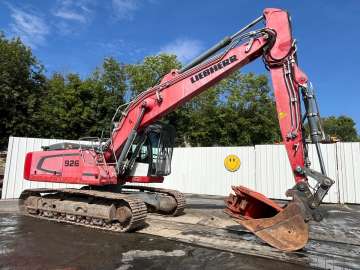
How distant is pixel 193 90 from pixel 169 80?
0.85 metres

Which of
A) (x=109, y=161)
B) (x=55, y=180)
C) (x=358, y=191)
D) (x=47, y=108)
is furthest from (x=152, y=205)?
(x=47, y=108)

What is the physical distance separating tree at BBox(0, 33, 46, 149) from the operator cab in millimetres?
17486

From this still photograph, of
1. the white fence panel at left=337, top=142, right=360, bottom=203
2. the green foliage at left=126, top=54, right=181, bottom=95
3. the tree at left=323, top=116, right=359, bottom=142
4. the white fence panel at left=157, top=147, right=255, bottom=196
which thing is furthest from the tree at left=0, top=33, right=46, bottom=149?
the tree at left=323, top=116, right=359, bottom=142

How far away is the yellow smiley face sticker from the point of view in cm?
1725

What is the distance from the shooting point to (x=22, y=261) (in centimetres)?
588

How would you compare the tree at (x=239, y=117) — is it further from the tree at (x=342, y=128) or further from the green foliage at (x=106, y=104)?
the tree at (x=342, y=128)

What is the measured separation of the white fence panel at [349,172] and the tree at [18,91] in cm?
2049

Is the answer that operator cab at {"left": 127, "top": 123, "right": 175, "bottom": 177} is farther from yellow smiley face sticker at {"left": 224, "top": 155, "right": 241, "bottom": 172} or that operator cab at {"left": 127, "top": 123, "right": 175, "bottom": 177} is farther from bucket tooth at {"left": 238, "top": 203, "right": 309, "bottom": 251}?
yellow smiley face sticker at {"left": 224, "top": 155, "right": 241, "bottom": 172}

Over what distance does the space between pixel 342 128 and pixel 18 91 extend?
211 feet

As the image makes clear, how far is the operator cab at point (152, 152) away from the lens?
992 cm

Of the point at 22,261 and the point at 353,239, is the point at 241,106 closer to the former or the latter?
the point at 353,239

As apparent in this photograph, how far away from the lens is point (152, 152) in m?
10.2

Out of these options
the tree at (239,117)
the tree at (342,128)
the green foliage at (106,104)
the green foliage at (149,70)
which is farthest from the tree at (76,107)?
the tree at (342,128)

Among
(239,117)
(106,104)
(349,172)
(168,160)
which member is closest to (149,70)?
(106,104)
